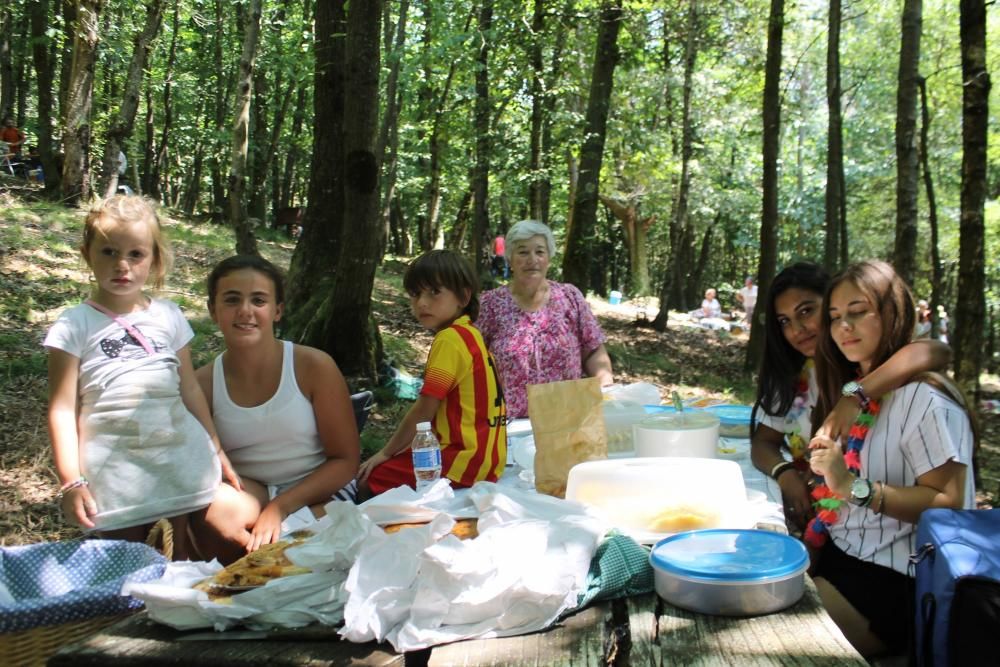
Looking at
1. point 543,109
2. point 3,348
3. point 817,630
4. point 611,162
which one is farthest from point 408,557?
point 611,162

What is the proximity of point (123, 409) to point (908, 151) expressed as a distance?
7.27 meters

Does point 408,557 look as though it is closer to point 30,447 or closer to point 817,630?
point 817,630

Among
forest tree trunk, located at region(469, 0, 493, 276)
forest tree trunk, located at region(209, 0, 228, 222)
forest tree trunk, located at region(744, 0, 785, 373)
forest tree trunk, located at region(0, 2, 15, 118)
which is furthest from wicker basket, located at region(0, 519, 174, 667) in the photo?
forest tree trunk, located at region(209, 0, 228, 222)

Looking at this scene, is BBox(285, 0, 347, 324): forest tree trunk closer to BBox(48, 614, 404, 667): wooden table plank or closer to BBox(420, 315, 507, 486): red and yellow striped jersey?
BBox(420, 315, 507, 486): red and yellow striped jersey

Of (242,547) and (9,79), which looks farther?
(9,79)

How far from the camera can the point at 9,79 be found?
54.1 feet

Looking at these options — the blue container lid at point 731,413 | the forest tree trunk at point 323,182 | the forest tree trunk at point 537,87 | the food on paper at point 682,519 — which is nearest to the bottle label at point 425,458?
the food on paper at point 682,519

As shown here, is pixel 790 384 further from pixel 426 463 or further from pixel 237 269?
pixel 237 269

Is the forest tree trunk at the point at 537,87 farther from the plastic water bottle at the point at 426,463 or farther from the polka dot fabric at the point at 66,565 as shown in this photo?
the polka dot fabric at the point at 66,565

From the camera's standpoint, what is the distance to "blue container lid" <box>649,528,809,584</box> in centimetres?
167

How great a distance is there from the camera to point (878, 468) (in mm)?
2377

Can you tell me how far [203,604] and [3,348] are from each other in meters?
6.13

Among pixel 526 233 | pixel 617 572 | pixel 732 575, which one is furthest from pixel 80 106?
pixel 732 575

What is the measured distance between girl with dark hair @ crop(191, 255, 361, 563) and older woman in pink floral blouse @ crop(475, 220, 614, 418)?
5.59 feet
